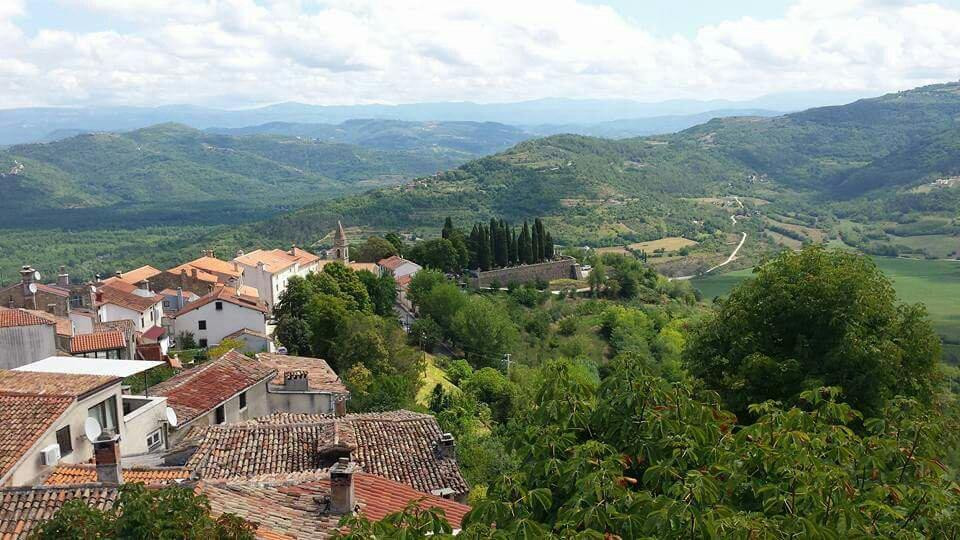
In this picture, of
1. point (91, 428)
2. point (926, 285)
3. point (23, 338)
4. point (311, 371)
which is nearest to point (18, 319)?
point (23, 338)

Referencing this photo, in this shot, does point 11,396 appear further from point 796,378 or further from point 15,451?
point 796,378

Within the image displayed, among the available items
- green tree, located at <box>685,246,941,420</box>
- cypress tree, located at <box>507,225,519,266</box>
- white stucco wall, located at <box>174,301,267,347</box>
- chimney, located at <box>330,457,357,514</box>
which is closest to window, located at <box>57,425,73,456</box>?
chimney, located at <box>330,457,357,514</box>

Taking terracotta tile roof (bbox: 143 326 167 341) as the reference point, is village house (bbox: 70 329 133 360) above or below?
above

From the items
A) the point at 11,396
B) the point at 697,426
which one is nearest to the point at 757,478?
the point at 697,426

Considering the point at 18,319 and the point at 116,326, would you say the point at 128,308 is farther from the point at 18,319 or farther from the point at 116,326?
the point at 18,319

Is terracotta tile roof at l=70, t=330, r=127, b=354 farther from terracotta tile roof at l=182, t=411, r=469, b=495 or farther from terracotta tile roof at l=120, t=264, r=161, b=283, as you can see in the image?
terracotta tile roof at l=120, t=264, r=161, b=283

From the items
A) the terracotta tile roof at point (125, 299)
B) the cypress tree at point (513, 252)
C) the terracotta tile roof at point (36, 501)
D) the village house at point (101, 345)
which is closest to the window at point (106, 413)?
the terracotta tile roof at point (36, 501)
